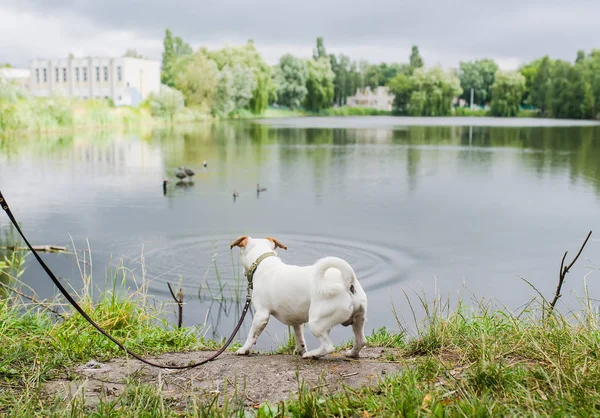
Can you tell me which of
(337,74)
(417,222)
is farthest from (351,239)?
(337,74)

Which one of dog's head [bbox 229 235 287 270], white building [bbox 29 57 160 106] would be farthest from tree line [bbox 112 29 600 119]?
dog's head [bbox 229 235 287 270]

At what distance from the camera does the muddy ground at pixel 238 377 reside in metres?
4.14

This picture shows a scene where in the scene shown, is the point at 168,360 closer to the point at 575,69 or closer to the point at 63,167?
the point at 63,167

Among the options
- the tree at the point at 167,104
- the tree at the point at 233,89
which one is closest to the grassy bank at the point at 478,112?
the tree at the point at 233,89

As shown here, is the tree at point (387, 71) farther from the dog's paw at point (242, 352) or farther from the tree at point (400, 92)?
the dog's paw at point (242, 352)

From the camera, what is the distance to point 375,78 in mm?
142250

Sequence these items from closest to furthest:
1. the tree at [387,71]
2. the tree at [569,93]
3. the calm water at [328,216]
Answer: the calm water at [328,216] → the tree at [569,93] → the tree at [387,71]

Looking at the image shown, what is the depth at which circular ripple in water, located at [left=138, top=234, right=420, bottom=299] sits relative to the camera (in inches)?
385

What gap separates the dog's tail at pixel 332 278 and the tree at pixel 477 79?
121138 mm

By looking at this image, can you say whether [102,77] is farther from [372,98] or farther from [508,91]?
[372,98]

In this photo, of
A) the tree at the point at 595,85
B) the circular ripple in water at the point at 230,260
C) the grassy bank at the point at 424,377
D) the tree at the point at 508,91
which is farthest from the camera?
the tree at the point at 508,91

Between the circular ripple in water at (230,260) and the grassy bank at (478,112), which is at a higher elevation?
the grassy bank at (478,112)

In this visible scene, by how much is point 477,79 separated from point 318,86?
3504 cm

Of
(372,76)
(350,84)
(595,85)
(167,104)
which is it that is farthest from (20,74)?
(595,85)
